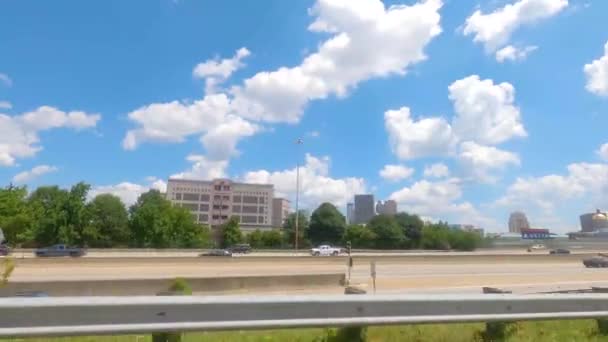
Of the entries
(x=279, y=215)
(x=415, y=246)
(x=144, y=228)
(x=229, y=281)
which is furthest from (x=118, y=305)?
(x=279, y=215)

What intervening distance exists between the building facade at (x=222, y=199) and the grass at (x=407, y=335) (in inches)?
6150

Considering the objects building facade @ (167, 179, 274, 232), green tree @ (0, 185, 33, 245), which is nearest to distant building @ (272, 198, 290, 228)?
building facade @ (167, 179, 274, 232)

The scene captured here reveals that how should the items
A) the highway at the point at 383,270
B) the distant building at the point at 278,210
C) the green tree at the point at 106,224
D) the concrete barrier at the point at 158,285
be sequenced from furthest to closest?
the distant building at the point at 278,210
the green tree at the point at 106,224
the highway at the point at 383,270
the concrete barrier at the point at 158,285

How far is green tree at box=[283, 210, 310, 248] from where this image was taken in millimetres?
104312

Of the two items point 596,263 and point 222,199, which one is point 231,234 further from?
point 596,263

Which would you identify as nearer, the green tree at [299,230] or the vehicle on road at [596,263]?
the vehicle on road at [596,263]

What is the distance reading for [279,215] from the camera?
187m

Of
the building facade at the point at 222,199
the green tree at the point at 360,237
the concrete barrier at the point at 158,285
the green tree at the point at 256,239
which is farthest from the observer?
the building facade at the point at 222,199

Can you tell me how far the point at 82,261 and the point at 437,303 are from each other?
40113 millimetres

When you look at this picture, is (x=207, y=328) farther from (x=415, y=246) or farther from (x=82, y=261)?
(x=415, y=246)

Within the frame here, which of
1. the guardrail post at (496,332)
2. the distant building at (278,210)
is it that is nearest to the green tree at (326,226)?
the distant building at (278,210)

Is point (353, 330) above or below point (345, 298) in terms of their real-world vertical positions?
below

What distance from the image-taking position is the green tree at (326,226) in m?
109

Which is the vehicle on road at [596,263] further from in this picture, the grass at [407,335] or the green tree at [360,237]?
the grass at [407,335]
